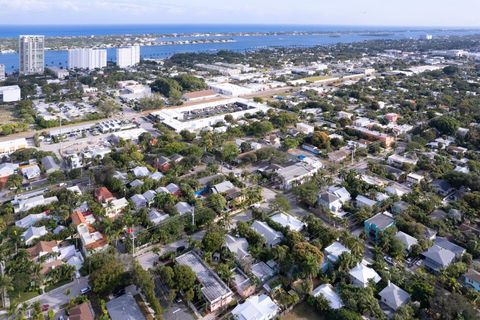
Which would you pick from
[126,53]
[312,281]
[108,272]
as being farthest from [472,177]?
[126,53]

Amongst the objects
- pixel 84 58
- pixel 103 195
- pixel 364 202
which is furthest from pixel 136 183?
pixel 84 58

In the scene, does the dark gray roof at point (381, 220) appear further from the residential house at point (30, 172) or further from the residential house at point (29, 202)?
the residential house at point (30, 172)

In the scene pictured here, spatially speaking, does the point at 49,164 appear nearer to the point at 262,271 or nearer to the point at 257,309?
the point at 262,271

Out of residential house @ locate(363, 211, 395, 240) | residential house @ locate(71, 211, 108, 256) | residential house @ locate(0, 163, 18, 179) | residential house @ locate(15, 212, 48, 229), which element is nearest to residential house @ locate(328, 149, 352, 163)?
residential house @ locate(363, 211, 395, 240)

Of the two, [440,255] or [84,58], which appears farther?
[84,58]

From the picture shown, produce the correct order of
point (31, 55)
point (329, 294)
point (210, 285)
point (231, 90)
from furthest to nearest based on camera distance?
point (31, 55), point (231, 90), point (210, 285), point (329, 294)

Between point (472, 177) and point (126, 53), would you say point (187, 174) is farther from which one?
point (126, 53)
